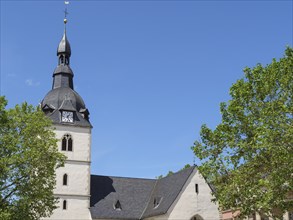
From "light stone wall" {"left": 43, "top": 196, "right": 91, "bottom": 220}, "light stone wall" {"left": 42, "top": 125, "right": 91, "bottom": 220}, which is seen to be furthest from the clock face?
"light stone wall" {"left": 43, "top": 196, "right": 91, "bottom": 220}

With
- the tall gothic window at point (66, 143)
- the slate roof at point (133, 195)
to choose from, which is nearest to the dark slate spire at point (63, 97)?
the tall gothic window at point (66, 143)

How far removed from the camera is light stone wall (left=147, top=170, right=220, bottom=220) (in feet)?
142

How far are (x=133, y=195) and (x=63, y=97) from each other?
13.1m

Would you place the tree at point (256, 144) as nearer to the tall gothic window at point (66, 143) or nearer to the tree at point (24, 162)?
the tree at point (24, 162)

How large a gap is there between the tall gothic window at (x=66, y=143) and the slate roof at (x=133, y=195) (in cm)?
497

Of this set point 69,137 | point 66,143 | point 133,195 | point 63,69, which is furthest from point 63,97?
point 133,195

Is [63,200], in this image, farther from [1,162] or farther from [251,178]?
[251,178]

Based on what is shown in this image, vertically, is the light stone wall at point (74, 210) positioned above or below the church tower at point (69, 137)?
below

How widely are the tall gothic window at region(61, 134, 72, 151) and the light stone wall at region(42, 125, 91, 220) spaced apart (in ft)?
1.02

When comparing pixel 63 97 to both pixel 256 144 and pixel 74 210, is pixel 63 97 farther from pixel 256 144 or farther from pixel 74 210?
pixel 256 144

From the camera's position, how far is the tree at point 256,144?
2216cm

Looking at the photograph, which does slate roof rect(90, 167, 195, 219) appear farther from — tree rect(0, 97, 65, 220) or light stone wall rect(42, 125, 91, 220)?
tree rect(0, 97, 65, 220)

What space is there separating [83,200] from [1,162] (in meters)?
19.4

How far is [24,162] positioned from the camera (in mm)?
→ 28344
